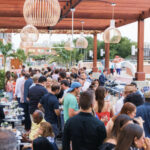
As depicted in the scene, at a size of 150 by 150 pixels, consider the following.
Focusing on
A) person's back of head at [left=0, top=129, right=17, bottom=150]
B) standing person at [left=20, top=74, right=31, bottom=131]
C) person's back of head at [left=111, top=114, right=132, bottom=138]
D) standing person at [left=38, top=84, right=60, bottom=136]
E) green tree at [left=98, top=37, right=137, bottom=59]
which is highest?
green tree at [left=98, top=37, right=137, bottom=59]

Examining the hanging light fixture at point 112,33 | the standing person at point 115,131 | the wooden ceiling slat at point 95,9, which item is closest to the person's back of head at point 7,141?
the standing person at point 115,131

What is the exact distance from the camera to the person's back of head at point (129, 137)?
2.12m

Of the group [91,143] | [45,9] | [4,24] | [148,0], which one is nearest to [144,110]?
[91,143]

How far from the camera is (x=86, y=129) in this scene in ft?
9.19

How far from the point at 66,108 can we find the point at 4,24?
13.2 metres

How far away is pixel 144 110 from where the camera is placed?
3555mm

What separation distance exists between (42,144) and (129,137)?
144 cm

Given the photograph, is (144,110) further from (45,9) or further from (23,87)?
(23,87)

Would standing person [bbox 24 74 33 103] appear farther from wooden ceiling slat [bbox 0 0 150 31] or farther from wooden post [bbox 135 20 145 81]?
wooden post [bbox 135 20 145 81]

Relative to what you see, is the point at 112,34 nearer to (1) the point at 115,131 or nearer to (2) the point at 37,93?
(2) the point at 37,93

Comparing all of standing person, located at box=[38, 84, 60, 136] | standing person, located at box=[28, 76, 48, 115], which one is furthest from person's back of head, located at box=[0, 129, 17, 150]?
standing person, located at box=[28, 76, 48, 115]

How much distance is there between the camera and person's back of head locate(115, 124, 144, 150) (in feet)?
6.96


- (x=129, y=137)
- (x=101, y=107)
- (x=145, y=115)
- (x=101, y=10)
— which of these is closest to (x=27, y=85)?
(x=101, y=107)

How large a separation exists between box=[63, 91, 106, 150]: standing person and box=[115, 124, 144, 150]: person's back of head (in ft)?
2.03
